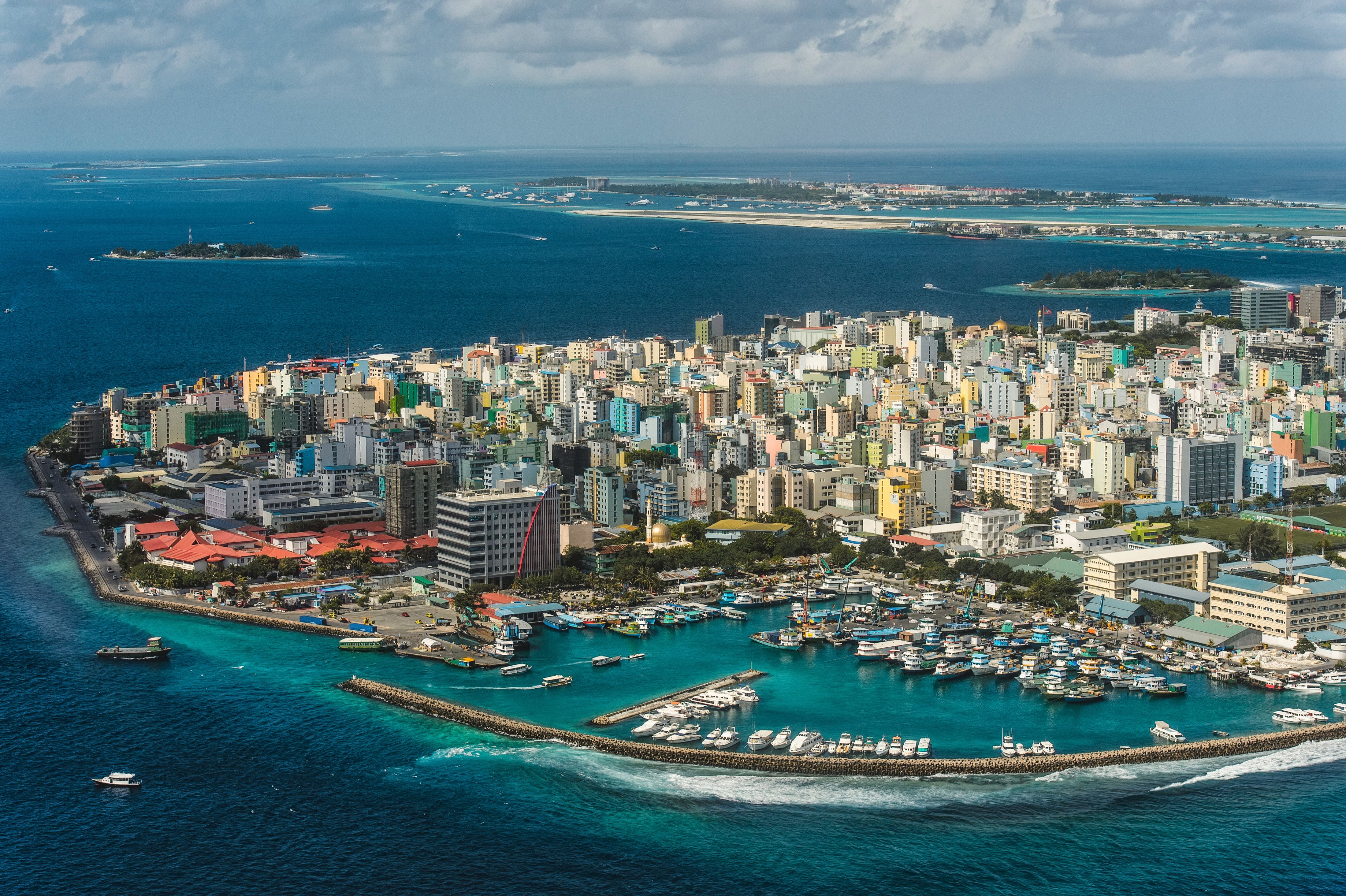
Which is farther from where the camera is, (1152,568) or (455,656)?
(1152,568)

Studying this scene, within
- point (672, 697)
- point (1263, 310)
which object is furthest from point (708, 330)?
point (672, 697)

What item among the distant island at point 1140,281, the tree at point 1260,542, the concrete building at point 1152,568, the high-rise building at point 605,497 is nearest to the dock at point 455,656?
the high-rise building at point 605,497

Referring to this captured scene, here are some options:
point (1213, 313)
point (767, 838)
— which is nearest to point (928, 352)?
point (1213, 313)

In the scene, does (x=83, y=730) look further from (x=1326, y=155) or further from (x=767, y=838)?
(x=1326, y=155)

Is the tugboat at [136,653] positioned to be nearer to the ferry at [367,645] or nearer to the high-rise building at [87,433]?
the ferry at [367,645]

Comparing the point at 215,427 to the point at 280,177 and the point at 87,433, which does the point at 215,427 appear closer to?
the point at 87,433

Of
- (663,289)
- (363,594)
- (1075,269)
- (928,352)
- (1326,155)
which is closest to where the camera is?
(363,594)
